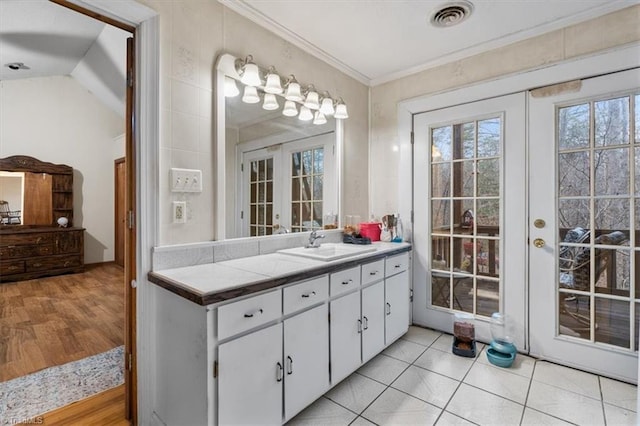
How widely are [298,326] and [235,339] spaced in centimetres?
37

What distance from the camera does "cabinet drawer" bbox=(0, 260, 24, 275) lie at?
430 centimetres

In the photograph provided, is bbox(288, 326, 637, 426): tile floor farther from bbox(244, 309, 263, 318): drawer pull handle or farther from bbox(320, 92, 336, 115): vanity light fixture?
bbox(320, 92, 336, 115): vanity light fixture

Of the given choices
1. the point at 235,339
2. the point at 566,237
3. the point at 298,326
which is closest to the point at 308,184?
the point at 298,326

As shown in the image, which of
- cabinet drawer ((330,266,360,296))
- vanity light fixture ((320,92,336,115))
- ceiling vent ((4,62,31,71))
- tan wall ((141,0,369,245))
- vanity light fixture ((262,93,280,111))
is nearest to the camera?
tan wall ((141,0,369,245))

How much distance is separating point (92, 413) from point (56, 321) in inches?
73.5

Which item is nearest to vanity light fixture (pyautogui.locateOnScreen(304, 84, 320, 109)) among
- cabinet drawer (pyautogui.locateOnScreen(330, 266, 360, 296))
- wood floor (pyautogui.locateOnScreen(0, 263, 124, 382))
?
cabinet drawer (pyautogui.locateOnScreen(330, 266, 360, 296))

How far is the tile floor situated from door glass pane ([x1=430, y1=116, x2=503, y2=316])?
52 centimetres

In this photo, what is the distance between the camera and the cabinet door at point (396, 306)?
2.24 metres

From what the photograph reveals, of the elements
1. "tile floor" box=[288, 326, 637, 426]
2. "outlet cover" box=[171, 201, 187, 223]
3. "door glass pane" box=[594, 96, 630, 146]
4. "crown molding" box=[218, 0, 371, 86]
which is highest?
"crown molding" box=[218, 0, 371, 86]

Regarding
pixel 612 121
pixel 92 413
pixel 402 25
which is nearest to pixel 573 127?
pixel 612 121

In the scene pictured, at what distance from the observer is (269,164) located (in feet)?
7.38

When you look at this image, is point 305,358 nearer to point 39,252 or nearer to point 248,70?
point 248,70

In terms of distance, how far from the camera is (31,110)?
4.88 meters

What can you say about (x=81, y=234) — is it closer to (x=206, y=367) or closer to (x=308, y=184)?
(x=308, y=184)
